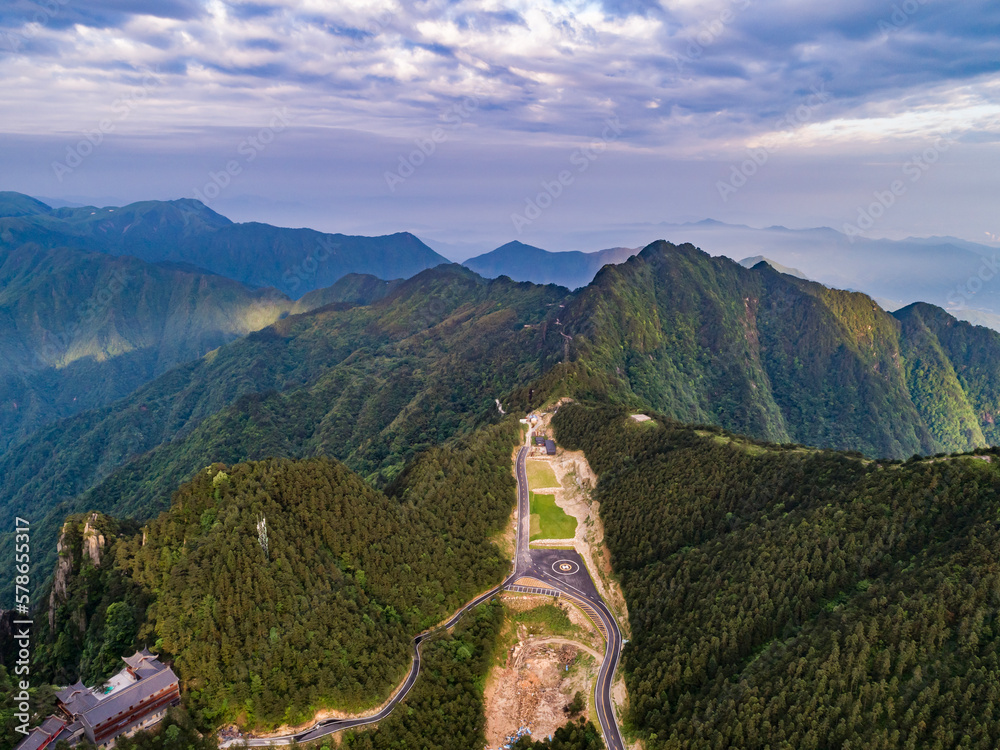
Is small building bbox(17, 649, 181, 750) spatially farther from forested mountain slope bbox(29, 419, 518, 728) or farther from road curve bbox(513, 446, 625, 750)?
road curve bbox(513, 446, 625, 750)

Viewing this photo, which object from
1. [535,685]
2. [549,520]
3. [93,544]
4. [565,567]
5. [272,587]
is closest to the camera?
[272,587]

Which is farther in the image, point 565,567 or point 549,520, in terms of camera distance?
point 549,520

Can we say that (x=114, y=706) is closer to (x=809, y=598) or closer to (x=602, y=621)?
(x=602, y=621)

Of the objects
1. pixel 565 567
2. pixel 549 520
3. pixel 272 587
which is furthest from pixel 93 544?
pixel 549 520

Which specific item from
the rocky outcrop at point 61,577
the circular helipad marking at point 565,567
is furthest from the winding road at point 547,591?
the rocky outcrop at point 61,577

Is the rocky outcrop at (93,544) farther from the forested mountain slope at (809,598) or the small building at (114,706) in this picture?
the forested mountain slope at (809,598)

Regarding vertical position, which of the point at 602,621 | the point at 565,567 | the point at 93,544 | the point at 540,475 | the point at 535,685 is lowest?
the point at 535,685
